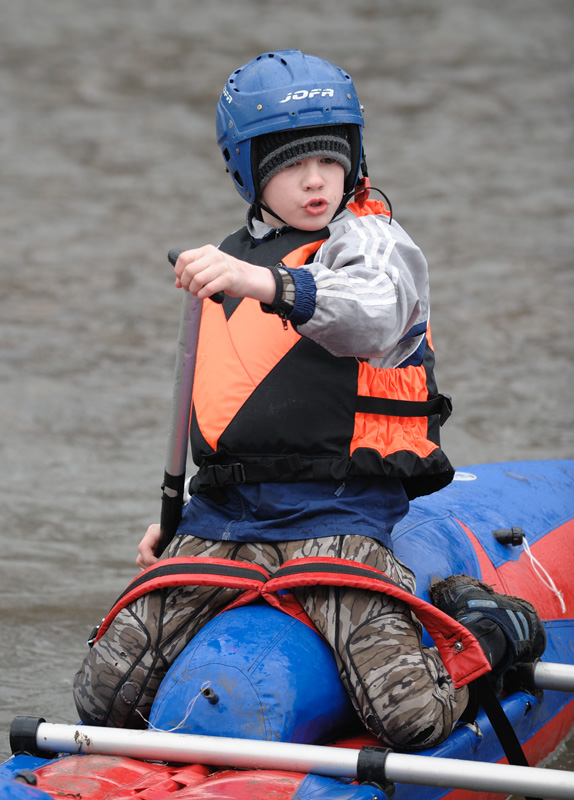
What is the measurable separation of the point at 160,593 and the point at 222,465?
304mm

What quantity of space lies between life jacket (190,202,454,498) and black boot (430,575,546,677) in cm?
31

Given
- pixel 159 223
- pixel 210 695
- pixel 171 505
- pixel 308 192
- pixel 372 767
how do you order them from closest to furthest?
pixel 372 767 → pixel 210 695 → pixel 308 192 → pixel 171 505 → pixel 159 223

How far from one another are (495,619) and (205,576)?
0.69m

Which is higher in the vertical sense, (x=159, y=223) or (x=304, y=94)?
(x=304, y=94)

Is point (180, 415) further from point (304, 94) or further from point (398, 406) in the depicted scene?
point (304, 94)

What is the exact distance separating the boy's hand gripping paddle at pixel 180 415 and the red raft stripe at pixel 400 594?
42 cm

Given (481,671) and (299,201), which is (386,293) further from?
(481,671)

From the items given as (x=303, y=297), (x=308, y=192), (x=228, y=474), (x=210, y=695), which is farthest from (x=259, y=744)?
(x=308, y=192)

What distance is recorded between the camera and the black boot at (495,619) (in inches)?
102

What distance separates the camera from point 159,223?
10.3 metres

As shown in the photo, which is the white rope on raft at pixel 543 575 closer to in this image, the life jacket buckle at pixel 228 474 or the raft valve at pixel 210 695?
the life jacket buckle at pixel 228 474

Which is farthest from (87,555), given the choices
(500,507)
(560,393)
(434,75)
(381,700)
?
(434,75)

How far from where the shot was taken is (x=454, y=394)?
6.95 m

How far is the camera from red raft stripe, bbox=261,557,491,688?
2.32 m
